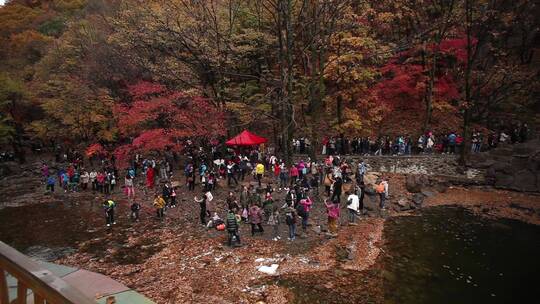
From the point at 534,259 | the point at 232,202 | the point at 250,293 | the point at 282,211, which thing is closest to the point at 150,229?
the point at 232,202

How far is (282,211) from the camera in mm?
20281

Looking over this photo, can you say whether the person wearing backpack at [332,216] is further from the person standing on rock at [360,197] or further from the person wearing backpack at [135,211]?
the person wearing backpack at [135,211]

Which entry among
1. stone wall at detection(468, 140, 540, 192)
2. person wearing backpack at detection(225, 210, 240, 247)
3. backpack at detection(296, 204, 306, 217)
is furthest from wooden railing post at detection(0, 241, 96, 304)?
stone wall at detection(468, 140, 540, 192)

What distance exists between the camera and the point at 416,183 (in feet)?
82.2

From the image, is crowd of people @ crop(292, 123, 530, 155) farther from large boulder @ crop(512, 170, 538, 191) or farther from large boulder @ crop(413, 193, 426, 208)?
large boulder @ crop(413, 193, 426, 208)

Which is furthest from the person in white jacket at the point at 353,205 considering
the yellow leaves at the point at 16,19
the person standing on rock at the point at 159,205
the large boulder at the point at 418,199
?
the yellow leaves at the point at 16,19

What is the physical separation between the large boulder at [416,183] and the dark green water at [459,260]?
11.6 feet

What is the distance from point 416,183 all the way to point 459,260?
32.4 ft

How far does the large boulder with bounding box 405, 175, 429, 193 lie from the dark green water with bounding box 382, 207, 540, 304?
354 centimetres

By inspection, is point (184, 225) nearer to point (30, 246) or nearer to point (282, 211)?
point (282, 211)

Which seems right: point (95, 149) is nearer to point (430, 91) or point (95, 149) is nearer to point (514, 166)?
point (430, 91)

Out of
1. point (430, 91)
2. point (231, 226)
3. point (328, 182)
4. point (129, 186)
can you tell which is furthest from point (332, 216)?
point (430, 91)

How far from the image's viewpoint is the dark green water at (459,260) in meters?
13.1

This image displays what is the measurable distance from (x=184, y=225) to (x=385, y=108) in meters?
19.3
